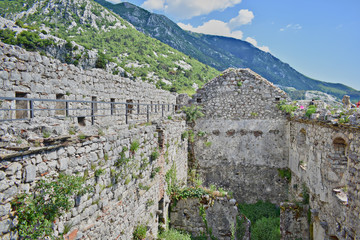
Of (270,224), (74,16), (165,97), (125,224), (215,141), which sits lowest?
(270,224)

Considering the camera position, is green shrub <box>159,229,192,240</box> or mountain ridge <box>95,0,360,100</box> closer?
green shrub <box>159,229,192,240</box>

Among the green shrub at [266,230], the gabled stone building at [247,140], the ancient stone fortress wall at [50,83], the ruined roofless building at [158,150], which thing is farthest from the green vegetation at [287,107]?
the ancient stone fortress wall at [50,83]

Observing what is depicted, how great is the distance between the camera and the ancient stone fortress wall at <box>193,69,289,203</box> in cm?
1423


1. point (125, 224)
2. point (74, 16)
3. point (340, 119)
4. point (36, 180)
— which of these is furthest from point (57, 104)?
point (74, 16)

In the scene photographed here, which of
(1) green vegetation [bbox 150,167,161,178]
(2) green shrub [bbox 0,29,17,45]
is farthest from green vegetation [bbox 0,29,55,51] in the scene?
(1) green vegetation [bbox 150,167,161,178]

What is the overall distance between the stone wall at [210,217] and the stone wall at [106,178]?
3.58ft

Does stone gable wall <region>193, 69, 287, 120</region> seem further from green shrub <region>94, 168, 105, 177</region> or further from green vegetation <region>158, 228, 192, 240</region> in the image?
A: green shrub <region>94, 168, 105, 177</region>

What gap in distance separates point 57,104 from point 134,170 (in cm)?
463

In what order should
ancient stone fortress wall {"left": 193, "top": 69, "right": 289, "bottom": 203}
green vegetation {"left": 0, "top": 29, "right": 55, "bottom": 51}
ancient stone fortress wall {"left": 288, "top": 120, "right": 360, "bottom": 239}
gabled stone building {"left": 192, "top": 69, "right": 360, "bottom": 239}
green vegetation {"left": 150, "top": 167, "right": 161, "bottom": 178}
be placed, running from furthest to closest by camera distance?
1. green vegetation {"left": 0, "top": 29, "right": 55, "bottom": 51}
2. ancient stone fortress wall {"left": 193, "top": 69, "right": 289, "bottom": 203}
3. gabled stone building {"left": 192, "top": 69, "right": 360, "bottom": 239}
4. green vegetation {"left": 150, "top": 167, "right": 161, "bottom": 178}
5. ancient stone fortress wall {"left": 288, "top": 120, "right": 360, "bottom": 239}

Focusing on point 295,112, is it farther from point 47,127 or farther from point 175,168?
point 47,127

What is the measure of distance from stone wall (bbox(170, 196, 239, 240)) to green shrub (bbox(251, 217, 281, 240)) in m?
1.86

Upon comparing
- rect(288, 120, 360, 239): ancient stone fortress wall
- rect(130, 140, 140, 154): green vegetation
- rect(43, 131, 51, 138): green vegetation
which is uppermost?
rect(43, 131, 51, 138): green vegetation

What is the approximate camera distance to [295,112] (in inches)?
502

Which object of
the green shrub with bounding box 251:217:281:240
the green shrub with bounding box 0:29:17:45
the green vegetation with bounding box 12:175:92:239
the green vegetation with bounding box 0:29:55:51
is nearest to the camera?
the green vegetation with bounding box 12:175:92:239
